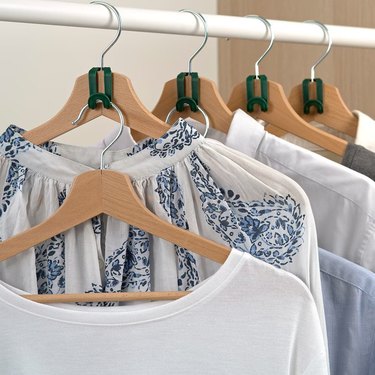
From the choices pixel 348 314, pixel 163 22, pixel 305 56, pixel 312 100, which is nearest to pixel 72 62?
pixel 305 56

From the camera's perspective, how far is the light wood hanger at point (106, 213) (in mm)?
801

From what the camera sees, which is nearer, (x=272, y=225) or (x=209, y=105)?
(x=272, y=225)

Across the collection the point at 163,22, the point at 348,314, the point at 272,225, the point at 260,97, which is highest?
the point at 163,22

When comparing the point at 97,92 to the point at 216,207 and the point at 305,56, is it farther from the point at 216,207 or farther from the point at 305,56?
the point at 305,56

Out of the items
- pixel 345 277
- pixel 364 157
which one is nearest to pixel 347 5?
pixel 364 157

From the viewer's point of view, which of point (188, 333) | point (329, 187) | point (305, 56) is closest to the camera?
point (188, 333)

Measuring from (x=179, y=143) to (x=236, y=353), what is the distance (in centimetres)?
23

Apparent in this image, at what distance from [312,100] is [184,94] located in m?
0.25

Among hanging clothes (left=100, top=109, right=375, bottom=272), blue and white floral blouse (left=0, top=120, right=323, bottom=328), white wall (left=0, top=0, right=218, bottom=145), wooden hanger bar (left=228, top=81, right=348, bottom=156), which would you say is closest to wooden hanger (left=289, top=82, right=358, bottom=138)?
wooden hanger bar (left=228, top=81, right=348, bottom=156)

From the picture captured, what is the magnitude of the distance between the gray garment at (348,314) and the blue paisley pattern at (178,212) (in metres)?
0.15

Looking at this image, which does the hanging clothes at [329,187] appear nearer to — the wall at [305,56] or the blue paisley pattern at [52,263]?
the blue paisley pattern at [52,263]

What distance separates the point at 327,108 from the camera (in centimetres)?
114

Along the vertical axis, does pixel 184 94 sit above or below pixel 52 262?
above

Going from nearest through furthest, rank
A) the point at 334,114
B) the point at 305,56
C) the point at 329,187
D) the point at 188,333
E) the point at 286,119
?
the point at 188,333 → the point at 329,187 → the point at 286,119 → the point at 334,114 → the point at 305,56
